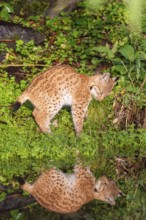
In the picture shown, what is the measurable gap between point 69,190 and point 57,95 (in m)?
2.41

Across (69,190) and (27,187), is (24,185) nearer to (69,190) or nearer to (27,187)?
(27,187)

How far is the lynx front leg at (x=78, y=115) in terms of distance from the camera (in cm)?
1062

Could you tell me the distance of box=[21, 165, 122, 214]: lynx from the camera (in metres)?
7.62

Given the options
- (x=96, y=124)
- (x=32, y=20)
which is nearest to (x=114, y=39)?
(x=32, y=20)

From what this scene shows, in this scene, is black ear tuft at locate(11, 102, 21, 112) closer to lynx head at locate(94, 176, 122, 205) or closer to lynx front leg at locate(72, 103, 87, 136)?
lynx front leg at locate(72, 103, 87, 136)

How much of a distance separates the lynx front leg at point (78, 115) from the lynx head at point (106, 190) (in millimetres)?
2001

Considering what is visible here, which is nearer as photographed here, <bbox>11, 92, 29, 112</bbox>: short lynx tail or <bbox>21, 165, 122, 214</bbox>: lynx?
<bbox>21, 165, 122, 214</bbox>: lynx

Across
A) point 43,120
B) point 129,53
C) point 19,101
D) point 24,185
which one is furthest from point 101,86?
point 24,185

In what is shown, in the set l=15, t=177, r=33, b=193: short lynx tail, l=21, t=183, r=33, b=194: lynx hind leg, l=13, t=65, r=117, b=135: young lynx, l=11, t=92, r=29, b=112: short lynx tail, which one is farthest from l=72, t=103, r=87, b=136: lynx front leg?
l=21, t=183, r=33, b=194: lynx hind leg

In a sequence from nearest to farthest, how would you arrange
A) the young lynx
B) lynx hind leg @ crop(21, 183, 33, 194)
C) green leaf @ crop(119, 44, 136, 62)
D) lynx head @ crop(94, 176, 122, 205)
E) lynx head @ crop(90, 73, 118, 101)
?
lynx head @ crop(94, 176, 122, 205)
lynx hind leg @ crop(21, 183, 33, 194)
the young lynx
lynx head @ crop(90, 73, 118, 101)
green leaf @ crop(119, 44, 136, 62)

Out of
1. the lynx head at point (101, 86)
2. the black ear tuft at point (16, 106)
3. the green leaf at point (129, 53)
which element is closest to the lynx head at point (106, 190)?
the black ear tuft at point (16, 106)

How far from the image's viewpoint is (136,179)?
8836mm

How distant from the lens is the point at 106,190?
812 cm

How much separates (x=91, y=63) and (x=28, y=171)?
402cm
